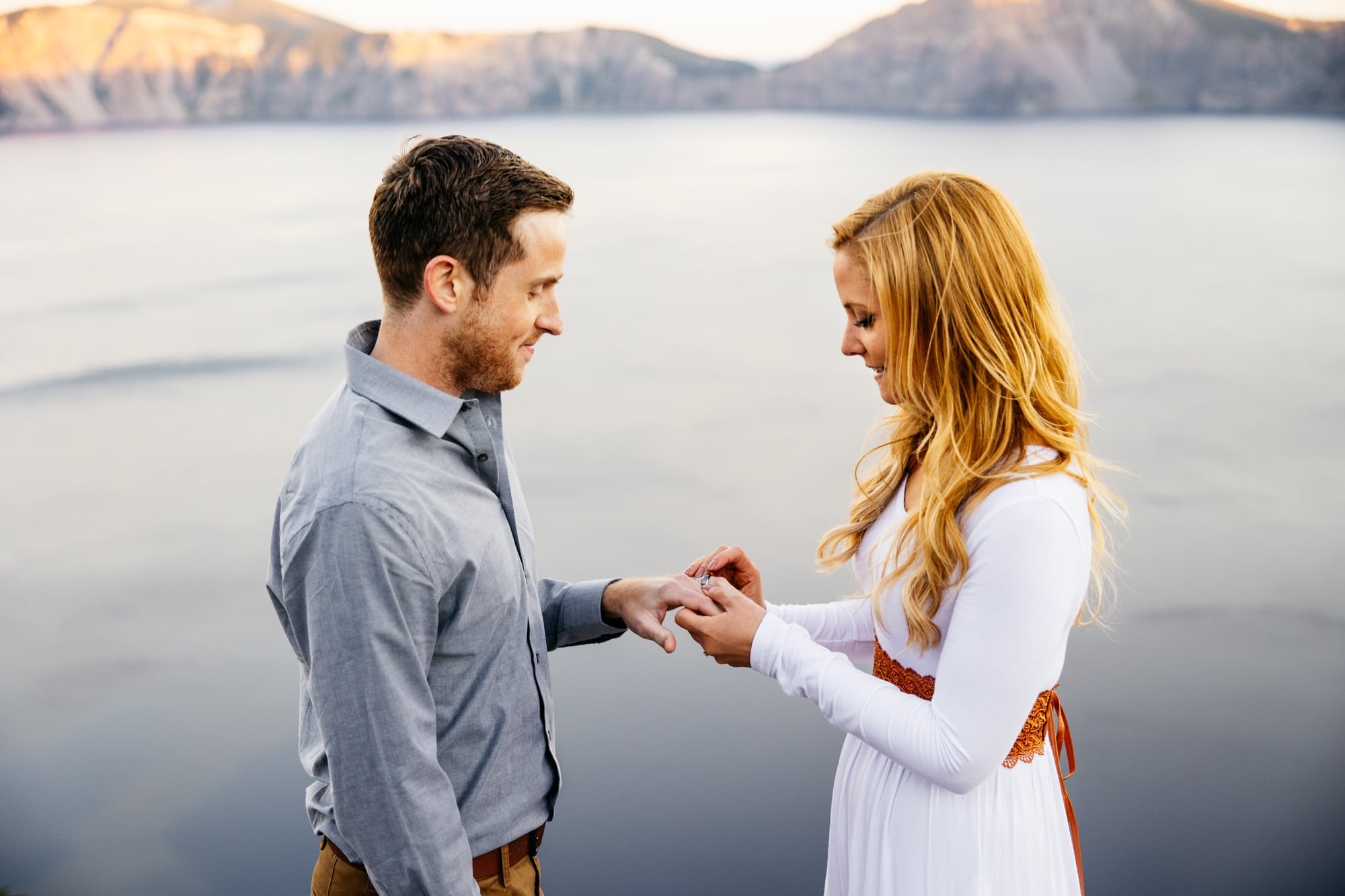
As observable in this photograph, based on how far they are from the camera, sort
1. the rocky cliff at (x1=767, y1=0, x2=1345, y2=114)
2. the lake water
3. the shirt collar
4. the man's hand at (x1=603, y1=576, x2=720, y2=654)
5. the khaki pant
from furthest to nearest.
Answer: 1. the rocky cliff at (x1=767, y1=0, x2=1345, y2=114)
2. the lake water
3. the man's hand at (x1=603, y1=576, x2=720, y2=654)
4. the khaki pant
5. the shirt collar

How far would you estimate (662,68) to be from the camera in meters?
10.9

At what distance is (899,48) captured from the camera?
9.85 m

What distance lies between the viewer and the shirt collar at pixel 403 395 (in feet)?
4.25

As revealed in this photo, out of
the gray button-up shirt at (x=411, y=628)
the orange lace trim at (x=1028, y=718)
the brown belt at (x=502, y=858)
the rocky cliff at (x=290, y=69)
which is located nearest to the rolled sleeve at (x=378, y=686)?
the gray button-up shirt at (x=411, y=628)

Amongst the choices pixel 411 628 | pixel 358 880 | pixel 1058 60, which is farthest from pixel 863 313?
pixel 1058 60

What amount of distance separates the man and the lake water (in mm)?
2133

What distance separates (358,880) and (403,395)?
74 centimetres

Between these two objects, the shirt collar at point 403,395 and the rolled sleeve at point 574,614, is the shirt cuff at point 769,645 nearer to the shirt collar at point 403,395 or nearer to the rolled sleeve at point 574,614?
the rolled sleeve at point 574,614

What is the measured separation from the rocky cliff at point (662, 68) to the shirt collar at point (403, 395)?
27.1 ft

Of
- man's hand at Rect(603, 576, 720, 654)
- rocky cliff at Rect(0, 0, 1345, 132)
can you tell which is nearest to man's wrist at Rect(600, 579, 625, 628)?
man's hand at Rect(603, 576, 720, 654)

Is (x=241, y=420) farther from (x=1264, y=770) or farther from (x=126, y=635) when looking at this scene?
(x=1264, y=770)

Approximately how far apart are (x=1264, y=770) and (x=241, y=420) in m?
9.40

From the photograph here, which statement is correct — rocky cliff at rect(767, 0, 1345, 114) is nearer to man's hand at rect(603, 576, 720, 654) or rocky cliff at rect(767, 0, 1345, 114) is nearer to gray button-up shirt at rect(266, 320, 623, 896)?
man's hand at rect(603, 576, 720, 654)

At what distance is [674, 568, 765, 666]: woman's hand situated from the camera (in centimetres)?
153
